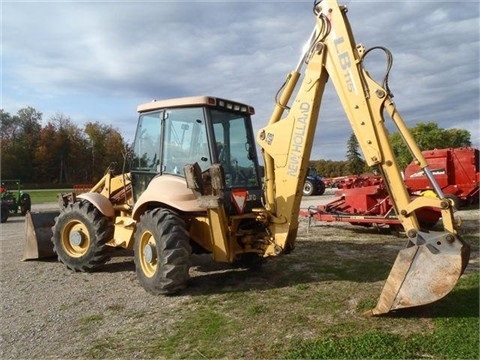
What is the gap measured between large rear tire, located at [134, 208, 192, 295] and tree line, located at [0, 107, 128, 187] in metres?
47.3

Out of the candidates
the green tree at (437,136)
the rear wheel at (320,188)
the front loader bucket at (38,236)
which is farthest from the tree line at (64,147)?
the front loader bucket at (38,236)

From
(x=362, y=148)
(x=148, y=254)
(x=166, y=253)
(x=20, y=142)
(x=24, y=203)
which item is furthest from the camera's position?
(x=20, y=142)

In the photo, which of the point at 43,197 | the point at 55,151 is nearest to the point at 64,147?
the point at 55,151

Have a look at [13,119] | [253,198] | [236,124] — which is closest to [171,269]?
[253,198]

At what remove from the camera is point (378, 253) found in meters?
8.77

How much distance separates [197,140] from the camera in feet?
21.7

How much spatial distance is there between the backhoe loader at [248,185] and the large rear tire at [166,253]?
1 cm

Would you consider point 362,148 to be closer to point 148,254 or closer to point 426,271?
point 426,271

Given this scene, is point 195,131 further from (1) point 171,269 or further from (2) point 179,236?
(1) point 171,269

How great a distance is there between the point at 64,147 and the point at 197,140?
5549 centimetres

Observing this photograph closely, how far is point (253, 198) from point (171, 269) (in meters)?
1.70

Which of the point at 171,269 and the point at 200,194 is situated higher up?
the point at 200,194

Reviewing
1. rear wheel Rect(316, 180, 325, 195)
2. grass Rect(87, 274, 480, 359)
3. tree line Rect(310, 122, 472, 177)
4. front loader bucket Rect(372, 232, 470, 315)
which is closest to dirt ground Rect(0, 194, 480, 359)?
grass Rect(87, 274, 480, 359)

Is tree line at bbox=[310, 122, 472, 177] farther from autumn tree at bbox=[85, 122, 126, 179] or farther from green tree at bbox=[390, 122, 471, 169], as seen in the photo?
autumn tree at bbox=[85, 122, 126, 179]
